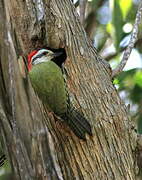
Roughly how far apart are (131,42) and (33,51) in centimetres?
77

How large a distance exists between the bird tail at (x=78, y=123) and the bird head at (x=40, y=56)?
1.43 feet

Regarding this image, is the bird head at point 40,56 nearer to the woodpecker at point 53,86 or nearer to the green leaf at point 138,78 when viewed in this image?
the woodpecker at point 53,86

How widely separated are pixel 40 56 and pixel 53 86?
0.25 meters

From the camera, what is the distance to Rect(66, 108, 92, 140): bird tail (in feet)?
11.4

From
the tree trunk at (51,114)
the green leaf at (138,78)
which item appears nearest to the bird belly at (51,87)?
the tree trunk at (51,114)

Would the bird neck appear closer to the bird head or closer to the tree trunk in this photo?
the bird head

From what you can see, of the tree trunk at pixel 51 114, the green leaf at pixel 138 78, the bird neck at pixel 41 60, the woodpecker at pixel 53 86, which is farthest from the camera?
the green leaf at pixel 138 78

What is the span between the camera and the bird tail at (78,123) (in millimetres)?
3461

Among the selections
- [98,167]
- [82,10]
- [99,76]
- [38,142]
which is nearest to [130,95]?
[82,10]

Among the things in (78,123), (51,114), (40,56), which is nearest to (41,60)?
(40,56)

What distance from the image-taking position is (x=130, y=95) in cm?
516

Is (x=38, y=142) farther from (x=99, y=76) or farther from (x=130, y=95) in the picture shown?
(x=130, y=95)

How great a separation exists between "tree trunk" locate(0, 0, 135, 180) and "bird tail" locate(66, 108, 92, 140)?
40mm

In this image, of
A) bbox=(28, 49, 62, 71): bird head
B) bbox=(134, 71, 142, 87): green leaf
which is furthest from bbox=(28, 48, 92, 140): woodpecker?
bbox=(134, 71, 142, 87): green leaf
